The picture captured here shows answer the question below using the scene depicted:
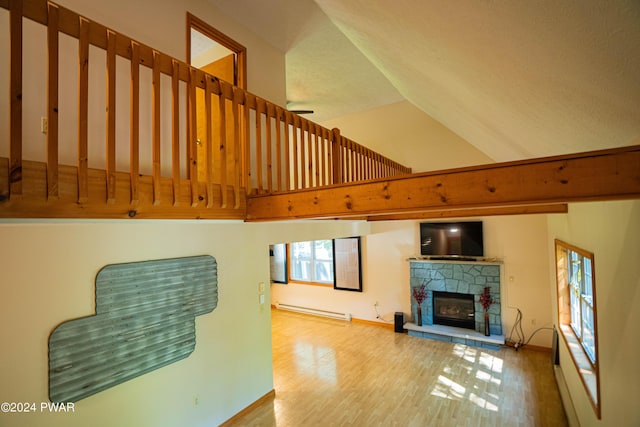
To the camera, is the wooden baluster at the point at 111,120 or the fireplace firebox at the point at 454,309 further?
the fireplace firebox at the point at 454,309

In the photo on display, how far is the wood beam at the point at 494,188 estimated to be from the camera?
1.28 metres

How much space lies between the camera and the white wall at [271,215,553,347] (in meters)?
5.38

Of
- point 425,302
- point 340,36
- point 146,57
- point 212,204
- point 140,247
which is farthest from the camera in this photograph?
point 425,302

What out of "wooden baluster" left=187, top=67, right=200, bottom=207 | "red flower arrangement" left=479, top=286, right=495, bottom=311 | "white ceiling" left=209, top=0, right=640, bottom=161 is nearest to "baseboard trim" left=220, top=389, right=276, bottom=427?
"wooden baluster" left=187, top=67, right=200, bottom=207

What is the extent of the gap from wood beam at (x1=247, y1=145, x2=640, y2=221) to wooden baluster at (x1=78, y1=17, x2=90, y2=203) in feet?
4.18

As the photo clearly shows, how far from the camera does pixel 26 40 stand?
7.53 feet

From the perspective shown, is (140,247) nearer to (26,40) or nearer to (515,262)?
(26,40)

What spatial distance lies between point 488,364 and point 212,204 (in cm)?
507

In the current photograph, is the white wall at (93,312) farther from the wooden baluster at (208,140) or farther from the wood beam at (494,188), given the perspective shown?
the wood beam at (494,188)

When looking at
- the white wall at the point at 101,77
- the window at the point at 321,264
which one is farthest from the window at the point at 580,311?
the white wall at the point at 101,77

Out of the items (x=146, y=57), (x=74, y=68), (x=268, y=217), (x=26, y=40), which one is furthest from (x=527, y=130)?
(x=26, y=40)

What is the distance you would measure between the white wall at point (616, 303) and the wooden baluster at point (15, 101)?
3086mm

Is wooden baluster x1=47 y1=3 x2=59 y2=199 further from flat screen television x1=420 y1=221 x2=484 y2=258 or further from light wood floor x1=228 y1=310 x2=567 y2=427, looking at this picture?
flat screen television x1=420 y1=221 x2=484 y2=258

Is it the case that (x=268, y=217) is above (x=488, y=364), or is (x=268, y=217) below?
above
